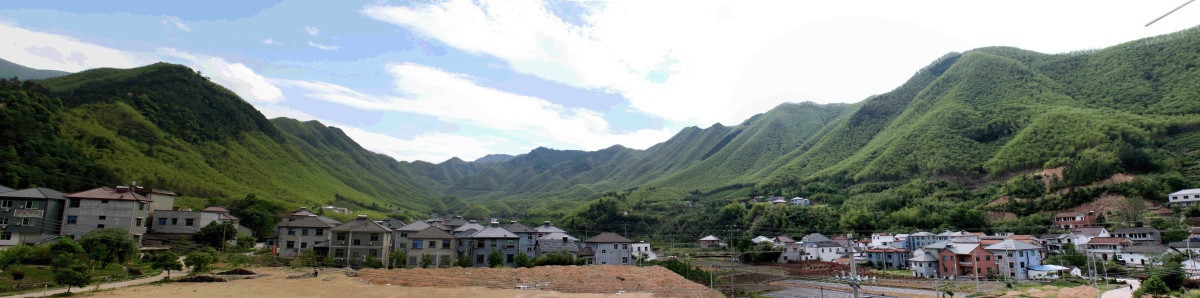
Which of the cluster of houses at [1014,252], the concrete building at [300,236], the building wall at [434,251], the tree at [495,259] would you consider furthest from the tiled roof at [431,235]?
the cluster of houses at [1014,252]

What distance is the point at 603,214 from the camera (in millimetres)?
97625

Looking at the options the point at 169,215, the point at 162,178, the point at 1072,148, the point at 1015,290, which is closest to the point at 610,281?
the point at 1015,290

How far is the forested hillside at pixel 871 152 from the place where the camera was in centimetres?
6706

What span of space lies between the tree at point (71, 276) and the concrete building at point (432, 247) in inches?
905

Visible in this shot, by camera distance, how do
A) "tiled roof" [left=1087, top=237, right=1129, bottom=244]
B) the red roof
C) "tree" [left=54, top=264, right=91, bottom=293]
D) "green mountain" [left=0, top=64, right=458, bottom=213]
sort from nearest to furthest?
1. "tree" [left=54, top=264, right=91, bottom=293]
2. the red roof
3. "tiled roof" [left=1087, top=237, right=1129, bottom=244]
4. "green mountain" [left=0, top=64, right=458, bottom=213]

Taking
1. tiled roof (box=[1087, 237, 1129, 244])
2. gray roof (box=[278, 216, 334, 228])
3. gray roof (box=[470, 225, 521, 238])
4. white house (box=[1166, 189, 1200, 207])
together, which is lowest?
tiled roof (box=[1087, 237, 1129, 244])

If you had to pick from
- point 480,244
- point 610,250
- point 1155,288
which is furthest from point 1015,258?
point 480,244

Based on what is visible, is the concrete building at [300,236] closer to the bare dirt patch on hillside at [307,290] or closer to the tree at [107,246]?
the tree at [107,246]

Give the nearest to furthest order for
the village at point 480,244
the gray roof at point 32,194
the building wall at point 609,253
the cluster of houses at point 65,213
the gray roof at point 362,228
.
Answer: the cluster of houses at point 65,213, the gray roof at point 32,194, the village at point 480,244, the gray roof at point 362,228, the building wall at point 609,253

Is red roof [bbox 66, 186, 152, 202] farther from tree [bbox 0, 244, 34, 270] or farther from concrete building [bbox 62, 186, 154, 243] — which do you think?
tree [bbox 0, 244, 34, 270]

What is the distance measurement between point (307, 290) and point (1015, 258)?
53.4 m

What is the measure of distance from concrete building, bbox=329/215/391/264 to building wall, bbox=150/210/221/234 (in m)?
13.9

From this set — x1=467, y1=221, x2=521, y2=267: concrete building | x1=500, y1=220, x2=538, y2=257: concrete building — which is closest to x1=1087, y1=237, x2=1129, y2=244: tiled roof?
x1=500, y1=220, x2=538, y2=257: concrete building

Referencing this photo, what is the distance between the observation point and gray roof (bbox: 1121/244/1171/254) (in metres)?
46.5
